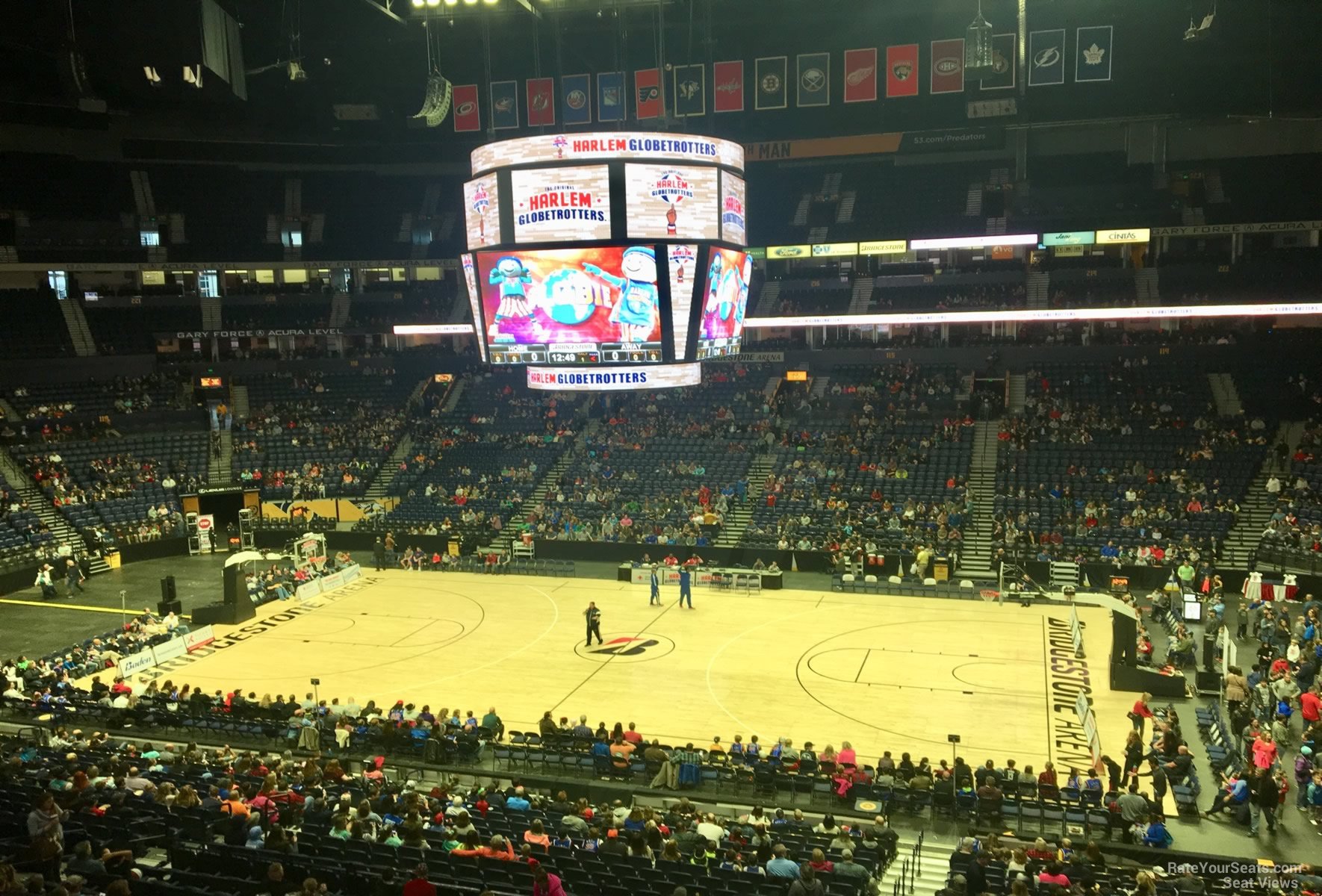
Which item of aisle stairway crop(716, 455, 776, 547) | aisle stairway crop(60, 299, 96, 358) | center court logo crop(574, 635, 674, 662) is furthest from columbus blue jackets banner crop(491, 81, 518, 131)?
center court logo crop(574, 635, 674, 662)

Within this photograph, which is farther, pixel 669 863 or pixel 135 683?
pixel 135 683

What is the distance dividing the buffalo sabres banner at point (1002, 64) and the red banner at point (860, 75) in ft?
13.8

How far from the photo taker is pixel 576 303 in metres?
25.1

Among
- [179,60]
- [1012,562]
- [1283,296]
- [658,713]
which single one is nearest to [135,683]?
[658,713]

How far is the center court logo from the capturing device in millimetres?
26328

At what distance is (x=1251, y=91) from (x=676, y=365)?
93.6ft

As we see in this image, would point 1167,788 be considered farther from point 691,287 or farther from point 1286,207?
point 1286,207

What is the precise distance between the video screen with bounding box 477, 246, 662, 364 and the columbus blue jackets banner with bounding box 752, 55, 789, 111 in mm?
19796

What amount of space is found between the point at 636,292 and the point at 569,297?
66.1 inches

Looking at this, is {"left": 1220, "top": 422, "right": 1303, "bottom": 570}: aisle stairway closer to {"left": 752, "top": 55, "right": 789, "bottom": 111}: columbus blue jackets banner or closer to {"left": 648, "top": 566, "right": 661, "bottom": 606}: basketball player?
{"left": 648, "top": 566, "right": 661, "bottom": 606}: basketball player

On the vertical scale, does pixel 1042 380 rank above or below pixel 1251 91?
below

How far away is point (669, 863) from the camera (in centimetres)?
1292

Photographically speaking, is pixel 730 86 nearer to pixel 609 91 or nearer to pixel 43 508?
pixel 609 91

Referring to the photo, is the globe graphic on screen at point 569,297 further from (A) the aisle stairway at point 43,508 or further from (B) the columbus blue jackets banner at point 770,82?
(A) the aisle stairway at point 43,508
